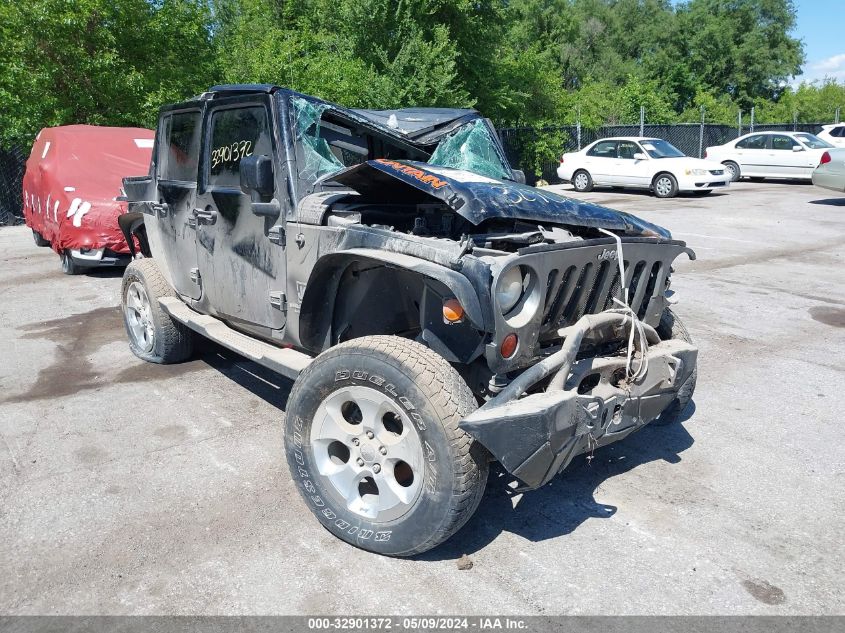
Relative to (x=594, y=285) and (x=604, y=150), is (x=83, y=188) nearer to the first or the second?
(x=594, y=285)

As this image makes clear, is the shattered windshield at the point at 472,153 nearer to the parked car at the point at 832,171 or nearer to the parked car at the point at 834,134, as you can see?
the parked car at the point at 832,171

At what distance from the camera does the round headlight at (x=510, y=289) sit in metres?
3.05

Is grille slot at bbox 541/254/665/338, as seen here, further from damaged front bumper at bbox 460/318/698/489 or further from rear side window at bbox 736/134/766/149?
rear side window at bbox 736/134/766/149

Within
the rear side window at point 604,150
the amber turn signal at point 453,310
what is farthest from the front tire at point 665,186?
the amber turn signal at point 453,310

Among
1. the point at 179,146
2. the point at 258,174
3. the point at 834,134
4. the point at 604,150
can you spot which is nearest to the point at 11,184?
the point at 179,146

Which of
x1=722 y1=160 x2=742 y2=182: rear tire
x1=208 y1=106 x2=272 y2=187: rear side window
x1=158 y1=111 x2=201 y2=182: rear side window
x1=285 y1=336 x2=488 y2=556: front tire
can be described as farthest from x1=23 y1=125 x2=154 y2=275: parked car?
x1=722 y1=160 x2=742 y2=182: rear tire

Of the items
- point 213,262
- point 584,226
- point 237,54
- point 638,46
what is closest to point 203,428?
point 213,262

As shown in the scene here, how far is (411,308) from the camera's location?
12.9ft

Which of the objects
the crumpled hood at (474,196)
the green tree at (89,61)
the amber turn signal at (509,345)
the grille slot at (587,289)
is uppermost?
the green tree at (89,61)

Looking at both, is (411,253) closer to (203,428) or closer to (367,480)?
(367,480)

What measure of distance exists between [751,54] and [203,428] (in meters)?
54.8

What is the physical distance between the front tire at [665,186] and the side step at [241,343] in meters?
16.1

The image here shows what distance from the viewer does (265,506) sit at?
3686 mm

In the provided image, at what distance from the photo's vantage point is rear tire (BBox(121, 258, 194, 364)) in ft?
18.2
